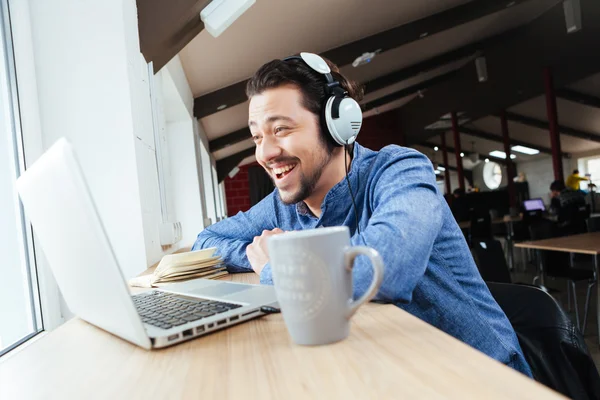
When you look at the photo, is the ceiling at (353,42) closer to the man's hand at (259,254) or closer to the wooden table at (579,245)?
the wooden table at (579,245)

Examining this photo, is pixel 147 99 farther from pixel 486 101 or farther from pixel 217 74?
pixel 486 101

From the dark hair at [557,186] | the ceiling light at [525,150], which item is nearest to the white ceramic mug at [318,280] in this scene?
the dark hair at [557,186]

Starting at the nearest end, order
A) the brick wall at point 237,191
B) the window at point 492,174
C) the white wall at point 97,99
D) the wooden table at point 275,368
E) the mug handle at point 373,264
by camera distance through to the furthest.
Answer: the wooden table at point 275,368, the mug handle at point 373,264, the white wall at point 97,99, the brick wall at point 237,191, the window at point 492,174

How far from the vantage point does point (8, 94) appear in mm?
1618

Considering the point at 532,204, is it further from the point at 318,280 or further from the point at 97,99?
the point at 318,280

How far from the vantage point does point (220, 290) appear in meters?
1.00

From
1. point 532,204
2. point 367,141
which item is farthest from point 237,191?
point 532,204

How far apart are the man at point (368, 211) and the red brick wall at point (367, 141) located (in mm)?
12251

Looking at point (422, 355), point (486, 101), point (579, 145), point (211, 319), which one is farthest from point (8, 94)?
point (579, 145)

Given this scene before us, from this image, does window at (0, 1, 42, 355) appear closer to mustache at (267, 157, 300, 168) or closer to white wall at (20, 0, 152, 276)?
white wall at (20, 0, 152, 276)

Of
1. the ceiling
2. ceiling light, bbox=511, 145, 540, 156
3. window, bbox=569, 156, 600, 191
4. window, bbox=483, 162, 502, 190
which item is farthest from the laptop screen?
window, bbox=483, 162, 502, 190

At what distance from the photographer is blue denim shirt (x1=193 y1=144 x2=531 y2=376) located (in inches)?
30.4

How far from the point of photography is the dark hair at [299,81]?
3.98 ft

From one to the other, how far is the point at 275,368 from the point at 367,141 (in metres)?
13.6
